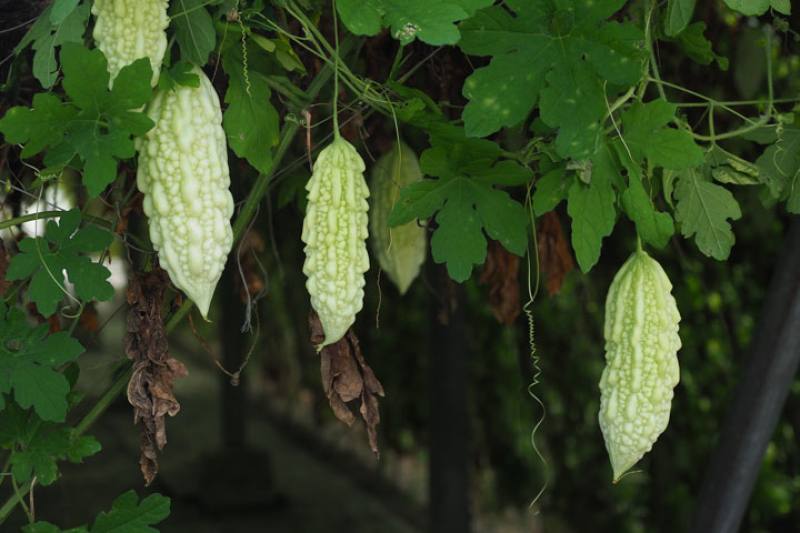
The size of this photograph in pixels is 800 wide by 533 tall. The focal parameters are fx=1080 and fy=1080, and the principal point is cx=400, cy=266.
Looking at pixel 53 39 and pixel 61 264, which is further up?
pixel 53 39

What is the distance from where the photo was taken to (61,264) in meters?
1.22

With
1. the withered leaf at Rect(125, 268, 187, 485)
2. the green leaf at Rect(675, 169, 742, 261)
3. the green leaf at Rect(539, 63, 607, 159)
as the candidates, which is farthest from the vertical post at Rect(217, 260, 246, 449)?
the green leaf at Rect(539, 63, 607, 159)

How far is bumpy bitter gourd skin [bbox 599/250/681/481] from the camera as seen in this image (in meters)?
1.13

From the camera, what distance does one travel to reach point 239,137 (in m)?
1.21

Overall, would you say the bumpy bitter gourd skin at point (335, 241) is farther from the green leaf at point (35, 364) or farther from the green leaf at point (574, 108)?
the green leaf at point (35, 364)

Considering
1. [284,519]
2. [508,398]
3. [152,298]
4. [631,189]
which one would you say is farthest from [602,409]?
[284,519]

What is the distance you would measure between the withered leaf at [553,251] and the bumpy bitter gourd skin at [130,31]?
0.77m

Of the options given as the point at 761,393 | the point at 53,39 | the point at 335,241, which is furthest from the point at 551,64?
the point at 761,393

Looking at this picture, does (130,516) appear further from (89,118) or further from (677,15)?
(677,15)

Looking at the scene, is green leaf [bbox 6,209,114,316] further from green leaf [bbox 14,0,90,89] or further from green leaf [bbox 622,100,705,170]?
green leaf [bbox 622,100,705,170]

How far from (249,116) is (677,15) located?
0.48 meters

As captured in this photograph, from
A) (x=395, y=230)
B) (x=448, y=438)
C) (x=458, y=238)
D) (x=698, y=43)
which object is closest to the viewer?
(x=458, y=238)

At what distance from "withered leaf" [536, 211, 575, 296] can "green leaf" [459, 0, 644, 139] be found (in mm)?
568

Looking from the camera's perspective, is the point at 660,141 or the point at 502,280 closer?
the point at 660,141
